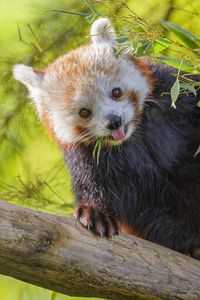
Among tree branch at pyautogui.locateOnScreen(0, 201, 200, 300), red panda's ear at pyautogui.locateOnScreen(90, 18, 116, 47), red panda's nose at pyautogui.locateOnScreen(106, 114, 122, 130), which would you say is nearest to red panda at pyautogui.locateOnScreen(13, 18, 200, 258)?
red panda's ear at pyautogui.locateOnScreen(90, 18, 116, 47)

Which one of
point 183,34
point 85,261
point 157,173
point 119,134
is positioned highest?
point 183,34

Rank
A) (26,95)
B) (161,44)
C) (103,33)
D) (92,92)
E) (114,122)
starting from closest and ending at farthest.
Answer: (161,44), (114,122), (92,92), (103,33), (26,95)

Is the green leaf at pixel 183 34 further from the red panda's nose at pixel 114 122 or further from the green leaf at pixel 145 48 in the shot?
the red panda's nose at pixel 114 122

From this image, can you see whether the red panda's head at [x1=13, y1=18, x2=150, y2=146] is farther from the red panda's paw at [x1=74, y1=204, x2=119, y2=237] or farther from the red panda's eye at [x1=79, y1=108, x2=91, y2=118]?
the red panda's paw at [x1=74, y1=204, x2=119, y2=237]

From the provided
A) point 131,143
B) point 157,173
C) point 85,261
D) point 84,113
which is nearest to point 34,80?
point 84,113

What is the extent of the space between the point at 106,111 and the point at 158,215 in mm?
631

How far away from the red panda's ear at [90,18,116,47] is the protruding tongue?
45 centimetres

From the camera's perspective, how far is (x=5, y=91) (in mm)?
3746

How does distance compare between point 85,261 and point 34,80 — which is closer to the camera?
point 85,261

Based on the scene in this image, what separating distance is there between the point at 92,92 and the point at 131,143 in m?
0.36

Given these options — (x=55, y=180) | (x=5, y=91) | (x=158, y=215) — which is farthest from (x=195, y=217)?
(x=5, y=91)

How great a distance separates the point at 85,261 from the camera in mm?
2646

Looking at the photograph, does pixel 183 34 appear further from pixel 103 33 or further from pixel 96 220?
pixel 96 220

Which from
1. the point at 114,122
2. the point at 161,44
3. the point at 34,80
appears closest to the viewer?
the point at 161,44
